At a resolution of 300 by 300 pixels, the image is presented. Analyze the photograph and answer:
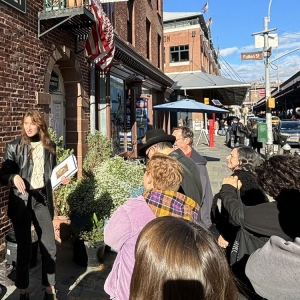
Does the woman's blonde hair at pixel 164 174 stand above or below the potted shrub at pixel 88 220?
above

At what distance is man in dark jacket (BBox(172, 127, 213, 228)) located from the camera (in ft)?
13.2

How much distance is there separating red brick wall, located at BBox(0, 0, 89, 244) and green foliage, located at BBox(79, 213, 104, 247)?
1.37m

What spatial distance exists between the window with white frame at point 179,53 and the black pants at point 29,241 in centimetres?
3087

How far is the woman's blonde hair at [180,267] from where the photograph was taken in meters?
1.10

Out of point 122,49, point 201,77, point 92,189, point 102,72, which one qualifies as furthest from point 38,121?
point 201,77

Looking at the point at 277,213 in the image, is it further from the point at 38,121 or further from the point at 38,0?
the point at 38,0

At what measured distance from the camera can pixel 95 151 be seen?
7180mm

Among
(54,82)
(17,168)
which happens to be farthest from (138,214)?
(54,82)

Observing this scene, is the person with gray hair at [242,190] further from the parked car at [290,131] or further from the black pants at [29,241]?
the parked car at [290,131]

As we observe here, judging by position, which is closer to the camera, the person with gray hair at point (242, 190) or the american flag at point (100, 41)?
the person with gray hair at point (242, 190)

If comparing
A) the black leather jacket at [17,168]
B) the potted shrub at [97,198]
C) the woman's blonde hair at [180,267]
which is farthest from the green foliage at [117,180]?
the woman's blonde hair at [180,267]

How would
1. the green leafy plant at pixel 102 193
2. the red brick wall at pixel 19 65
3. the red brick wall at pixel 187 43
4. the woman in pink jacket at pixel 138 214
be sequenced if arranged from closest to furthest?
1. the woman in pink jacket at pixel 138 214
2. the green leafy plant at pixel 102 193
3. the red brick wall at pixel 19 65
4. the red brick wall at pixel 187 43

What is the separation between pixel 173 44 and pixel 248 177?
31155 mm

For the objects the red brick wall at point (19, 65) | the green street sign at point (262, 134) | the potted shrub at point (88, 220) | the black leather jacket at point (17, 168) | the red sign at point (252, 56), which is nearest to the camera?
the black leather jacket at point (17, 168)
